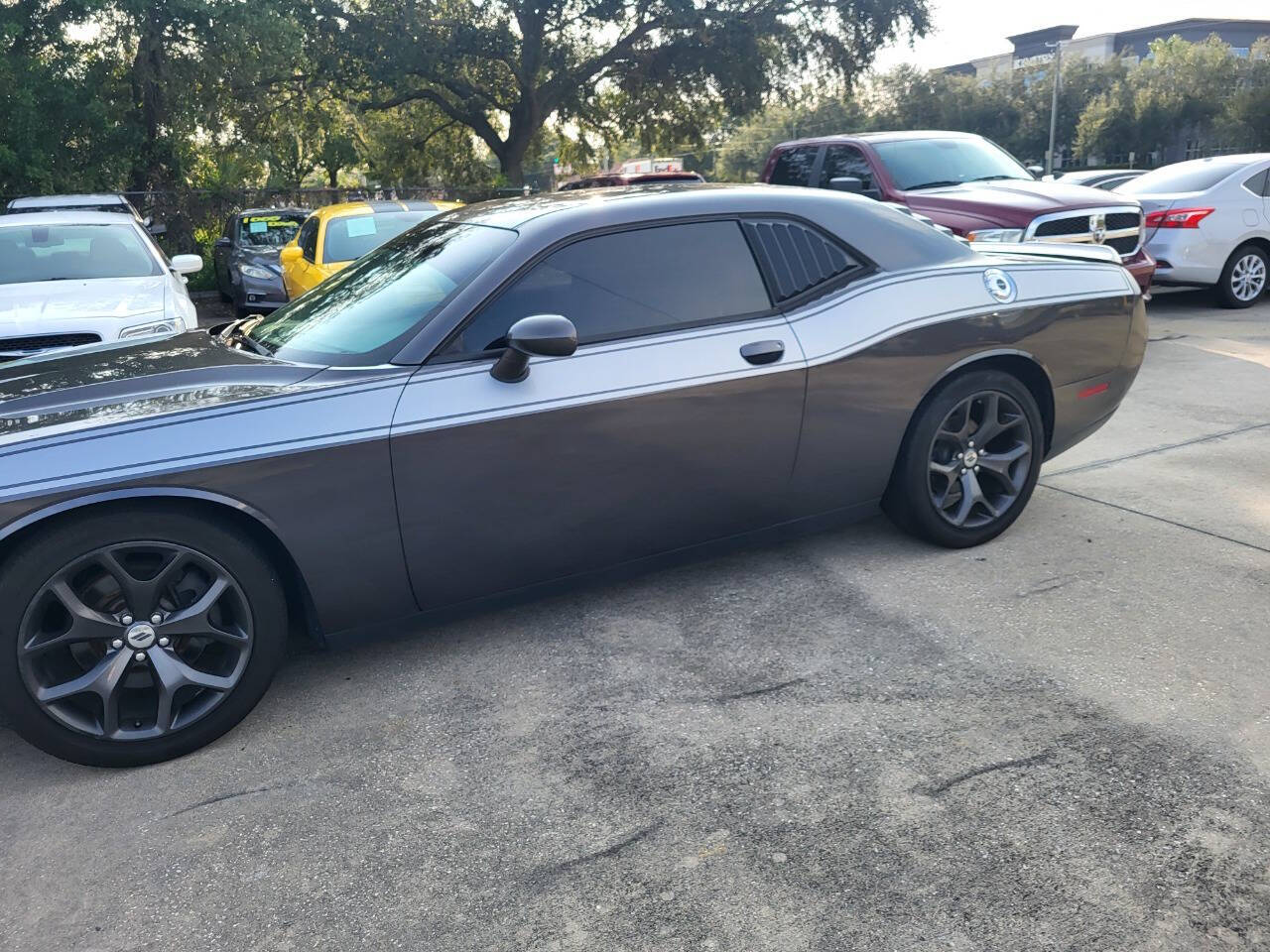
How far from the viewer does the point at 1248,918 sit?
2.35 metres

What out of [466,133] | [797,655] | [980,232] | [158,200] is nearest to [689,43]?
[466,133]

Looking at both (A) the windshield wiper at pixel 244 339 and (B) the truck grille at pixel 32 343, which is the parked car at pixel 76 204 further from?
(A) the windshield wiper at pixel 244 339

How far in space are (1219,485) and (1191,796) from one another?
2.91 m

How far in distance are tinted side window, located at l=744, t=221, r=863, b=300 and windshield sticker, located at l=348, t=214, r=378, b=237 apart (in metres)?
6.78

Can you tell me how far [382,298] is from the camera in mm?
3900

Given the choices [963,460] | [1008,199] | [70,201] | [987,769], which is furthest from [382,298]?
[70,201]

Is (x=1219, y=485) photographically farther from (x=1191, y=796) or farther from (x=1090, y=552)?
(x=1191, y=796)

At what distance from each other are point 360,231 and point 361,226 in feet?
0.29

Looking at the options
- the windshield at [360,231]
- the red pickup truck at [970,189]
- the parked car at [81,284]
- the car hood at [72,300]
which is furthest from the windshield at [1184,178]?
the car hood at [72,300]

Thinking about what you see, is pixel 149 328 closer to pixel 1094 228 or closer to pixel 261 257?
pixel 1094 228

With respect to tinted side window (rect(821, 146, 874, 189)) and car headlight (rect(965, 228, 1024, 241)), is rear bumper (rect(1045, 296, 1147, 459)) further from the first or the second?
tinted side window (rect(821, 146, 874, 189))

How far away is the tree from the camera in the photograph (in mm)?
24734

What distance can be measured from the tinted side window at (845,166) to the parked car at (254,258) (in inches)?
242

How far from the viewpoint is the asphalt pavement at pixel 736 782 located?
2451 mm
